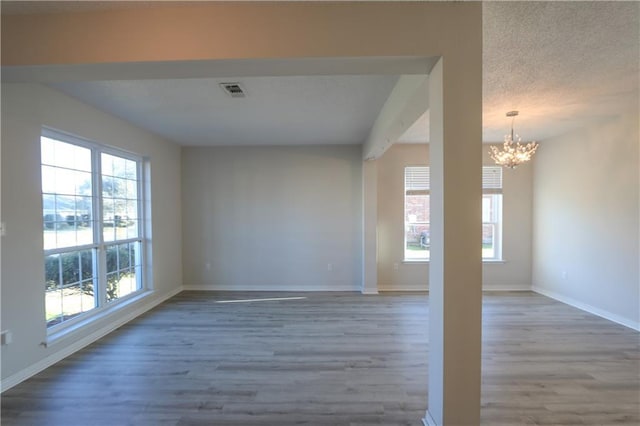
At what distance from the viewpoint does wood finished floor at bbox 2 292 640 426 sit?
2.03 meters

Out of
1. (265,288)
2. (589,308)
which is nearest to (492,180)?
(589,308)

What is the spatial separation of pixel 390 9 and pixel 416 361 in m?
2.85

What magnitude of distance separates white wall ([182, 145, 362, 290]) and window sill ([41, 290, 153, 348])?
4.48 ft

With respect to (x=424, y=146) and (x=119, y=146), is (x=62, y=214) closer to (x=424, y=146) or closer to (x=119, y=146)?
(x=119, y=146)

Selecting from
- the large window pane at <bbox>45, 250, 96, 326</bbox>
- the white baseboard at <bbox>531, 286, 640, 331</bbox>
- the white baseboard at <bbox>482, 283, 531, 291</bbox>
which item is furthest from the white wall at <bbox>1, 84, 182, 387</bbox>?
the white baseboard at <bbox>531, 286, 640, 331</bbox>

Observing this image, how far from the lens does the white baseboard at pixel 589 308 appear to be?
139 inches

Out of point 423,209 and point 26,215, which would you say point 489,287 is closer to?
point 423,209

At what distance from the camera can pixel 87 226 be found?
3312 mm

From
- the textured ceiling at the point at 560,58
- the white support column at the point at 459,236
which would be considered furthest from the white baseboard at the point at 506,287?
the white support column at the point at 459,236

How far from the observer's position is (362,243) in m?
5.14

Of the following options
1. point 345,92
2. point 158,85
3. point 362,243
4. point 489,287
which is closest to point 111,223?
point 158,85

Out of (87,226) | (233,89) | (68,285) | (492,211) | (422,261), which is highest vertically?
(233,89)

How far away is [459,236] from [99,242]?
3.95 meters

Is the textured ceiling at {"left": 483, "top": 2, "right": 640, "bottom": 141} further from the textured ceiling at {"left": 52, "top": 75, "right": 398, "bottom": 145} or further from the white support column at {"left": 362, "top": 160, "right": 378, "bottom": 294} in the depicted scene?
the white support column at {"left": 362, "top": 160, "right": 378, "bottom": 294}
